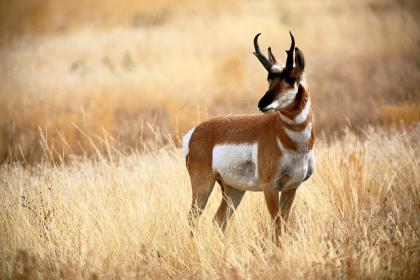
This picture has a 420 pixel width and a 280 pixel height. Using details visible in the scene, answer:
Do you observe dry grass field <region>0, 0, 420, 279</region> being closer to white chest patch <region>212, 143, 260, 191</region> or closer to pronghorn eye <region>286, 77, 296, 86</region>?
white chest patch <region>212, 143, 260, 191</region>

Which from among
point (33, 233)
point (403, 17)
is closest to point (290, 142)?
point (33, 233)

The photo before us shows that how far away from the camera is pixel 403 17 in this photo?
77.2ft

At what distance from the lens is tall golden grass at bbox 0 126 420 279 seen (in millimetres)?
5465

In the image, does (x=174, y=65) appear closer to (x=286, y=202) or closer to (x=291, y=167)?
(x=286, y=202)

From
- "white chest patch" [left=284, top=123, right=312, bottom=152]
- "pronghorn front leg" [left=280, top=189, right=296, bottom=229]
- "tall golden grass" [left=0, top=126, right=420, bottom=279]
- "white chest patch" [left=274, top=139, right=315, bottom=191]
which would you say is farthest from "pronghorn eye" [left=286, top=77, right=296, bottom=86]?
"tall golden grass" [left=0, top=126, right=420, bottom=279]

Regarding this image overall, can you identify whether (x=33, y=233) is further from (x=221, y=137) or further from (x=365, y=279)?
(x=365, y=279)

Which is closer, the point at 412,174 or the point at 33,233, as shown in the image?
the point at 33,233

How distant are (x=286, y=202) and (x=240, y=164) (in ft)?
1.83

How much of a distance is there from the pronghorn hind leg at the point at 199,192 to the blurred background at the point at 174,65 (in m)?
3.24

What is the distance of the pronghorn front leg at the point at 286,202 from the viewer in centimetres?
623

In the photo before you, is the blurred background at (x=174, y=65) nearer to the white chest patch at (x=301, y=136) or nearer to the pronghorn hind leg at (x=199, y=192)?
the pronghorn hind leg at (x=199, y=192)

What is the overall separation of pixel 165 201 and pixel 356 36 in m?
16.5

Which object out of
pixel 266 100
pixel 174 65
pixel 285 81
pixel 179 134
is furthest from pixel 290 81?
pixel 174 65

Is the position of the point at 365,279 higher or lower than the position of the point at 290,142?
lower
